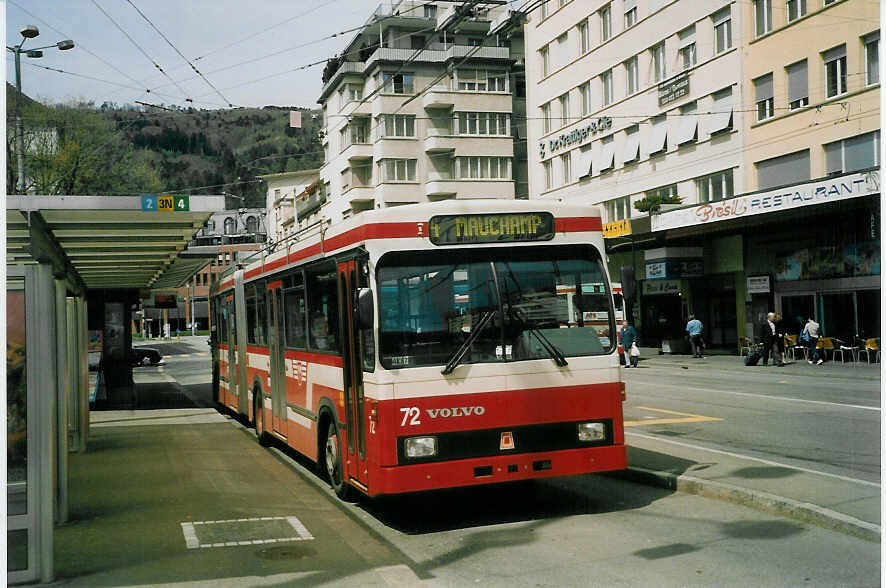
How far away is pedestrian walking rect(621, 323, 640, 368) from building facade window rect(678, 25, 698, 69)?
490 inches

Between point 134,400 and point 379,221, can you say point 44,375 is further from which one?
point 134,400

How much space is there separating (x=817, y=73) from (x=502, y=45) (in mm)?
38666

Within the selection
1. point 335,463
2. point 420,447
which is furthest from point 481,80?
point 420,447

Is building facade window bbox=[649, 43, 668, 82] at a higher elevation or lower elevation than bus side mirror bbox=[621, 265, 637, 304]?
higher

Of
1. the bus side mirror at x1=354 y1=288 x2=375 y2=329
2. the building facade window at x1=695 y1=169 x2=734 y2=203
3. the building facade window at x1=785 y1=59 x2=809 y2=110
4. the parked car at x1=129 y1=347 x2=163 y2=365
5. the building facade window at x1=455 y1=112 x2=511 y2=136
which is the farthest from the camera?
the building facade window at x1=455 y1=112 x2=511 y2=136

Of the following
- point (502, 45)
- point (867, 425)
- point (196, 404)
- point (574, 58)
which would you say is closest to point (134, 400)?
point (196, 404)

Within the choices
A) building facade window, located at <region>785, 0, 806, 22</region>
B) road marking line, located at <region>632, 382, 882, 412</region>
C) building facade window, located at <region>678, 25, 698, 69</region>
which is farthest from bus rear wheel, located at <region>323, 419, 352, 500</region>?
building facade window, located at <region>678, 25, 698, 69</region>

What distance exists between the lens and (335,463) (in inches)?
383

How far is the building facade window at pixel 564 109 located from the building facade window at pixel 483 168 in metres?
14.5

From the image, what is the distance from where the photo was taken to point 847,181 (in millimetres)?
27469

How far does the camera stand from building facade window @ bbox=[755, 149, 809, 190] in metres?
32.7

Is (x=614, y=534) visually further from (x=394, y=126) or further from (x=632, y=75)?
(x=394, y=126)

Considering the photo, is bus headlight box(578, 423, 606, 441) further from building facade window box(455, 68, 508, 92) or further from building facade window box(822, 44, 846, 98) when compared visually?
building facade window box(455, 68, 508, 92)

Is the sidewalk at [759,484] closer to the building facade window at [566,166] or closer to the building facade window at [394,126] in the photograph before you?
the building facade window at [566,166]
